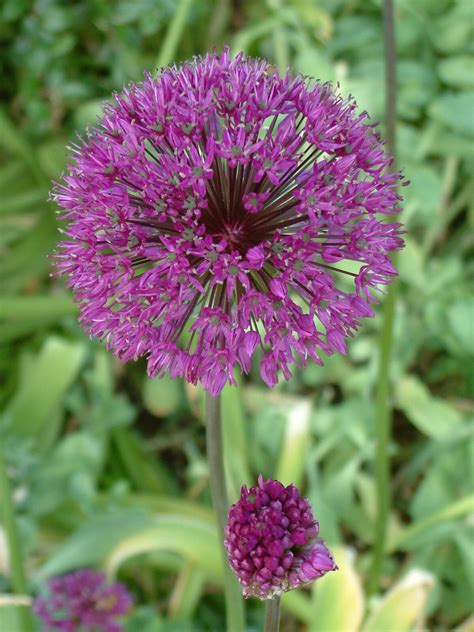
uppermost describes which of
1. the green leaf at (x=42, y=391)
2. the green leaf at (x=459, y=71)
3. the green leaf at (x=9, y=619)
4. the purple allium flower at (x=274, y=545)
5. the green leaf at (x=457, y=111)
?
the green leaf at (x=459, y=71)

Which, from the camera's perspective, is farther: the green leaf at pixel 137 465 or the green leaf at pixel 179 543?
the green leaf at pixel 137 465

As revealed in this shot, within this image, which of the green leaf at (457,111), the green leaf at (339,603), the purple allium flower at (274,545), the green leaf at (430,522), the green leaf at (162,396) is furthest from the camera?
the green leaf at (162,396)

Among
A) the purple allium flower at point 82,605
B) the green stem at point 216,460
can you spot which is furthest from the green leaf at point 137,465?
the green stem at point 216,460

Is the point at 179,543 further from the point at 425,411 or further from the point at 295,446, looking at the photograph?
the point at 425,411

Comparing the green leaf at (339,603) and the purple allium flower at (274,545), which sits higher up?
the purple allium flower at (274,545)

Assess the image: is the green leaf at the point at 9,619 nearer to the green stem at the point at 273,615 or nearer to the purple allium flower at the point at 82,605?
the purple allium flower at the point at 82,605

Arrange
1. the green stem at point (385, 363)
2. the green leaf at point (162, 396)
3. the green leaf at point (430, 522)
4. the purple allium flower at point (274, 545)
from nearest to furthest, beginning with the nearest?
the purple allium flower at point (274, 545) → the green stem at point (385, 363) → the green leaf at point (430, 522) → the green leaf at point (162, 396)
